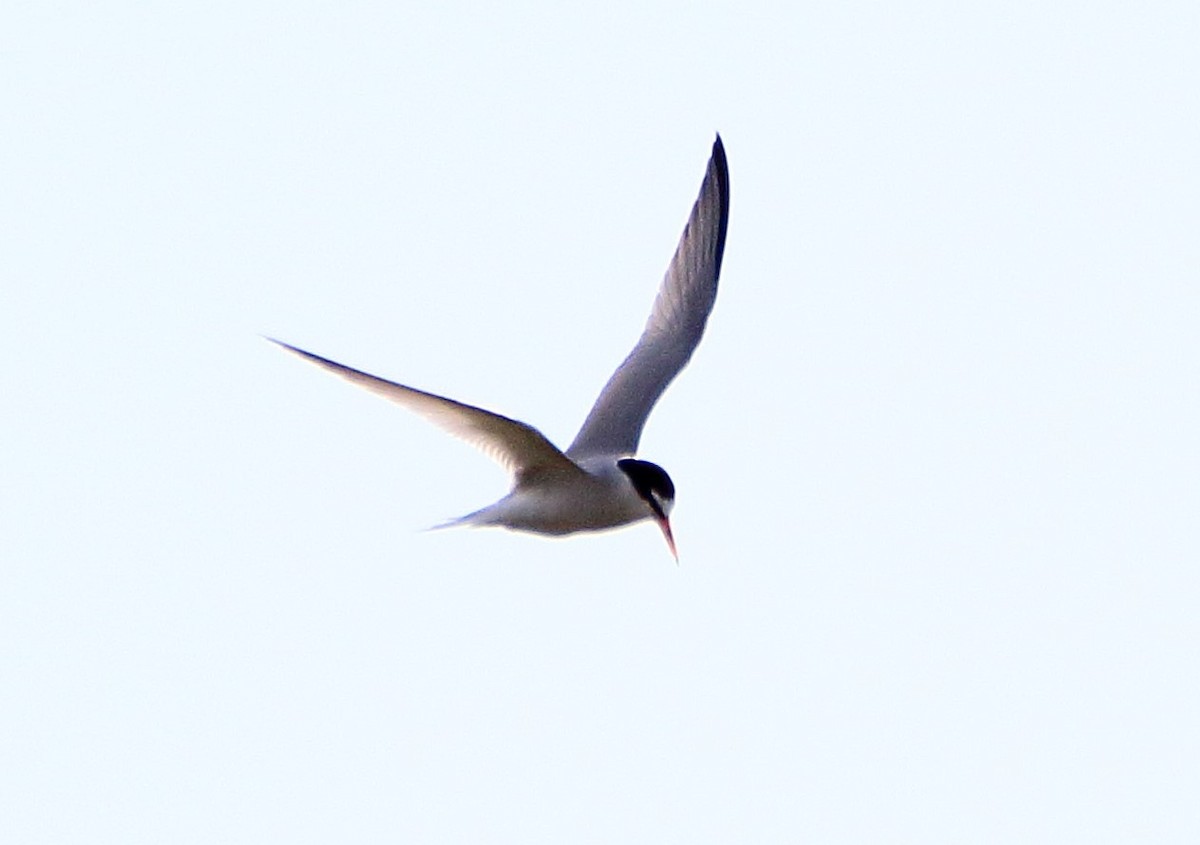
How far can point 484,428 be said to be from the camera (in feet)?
26.4

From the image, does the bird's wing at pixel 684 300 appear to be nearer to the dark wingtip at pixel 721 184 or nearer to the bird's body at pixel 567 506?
the dark wingtip at pixel 721 184

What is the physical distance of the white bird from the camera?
311 inches

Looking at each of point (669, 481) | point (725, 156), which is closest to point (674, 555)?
point (669, 481)

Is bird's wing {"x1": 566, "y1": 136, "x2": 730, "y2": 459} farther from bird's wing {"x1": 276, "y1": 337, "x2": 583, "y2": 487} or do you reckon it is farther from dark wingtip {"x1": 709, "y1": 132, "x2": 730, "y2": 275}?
bird's wing {"x1": 276, "y1": 337, "x2": 583, "y2": 487}

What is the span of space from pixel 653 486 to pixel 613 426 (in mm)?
1439

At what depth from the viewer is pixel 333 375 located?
23.2 ft

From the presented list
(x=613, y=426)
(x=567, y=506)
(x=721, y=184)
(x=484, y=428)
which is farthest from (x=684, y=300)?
(x=484, y=428)

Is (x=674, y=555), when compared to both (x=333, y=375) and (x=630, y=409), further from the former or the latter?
(x=333, y=375)

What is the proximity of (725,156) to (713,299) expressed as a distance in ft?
2.65

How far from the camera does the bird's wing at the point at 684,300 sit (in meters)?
10.5

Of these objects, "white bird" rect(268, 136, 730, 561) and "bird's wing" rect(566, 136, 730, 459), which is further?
"bird's wing" rect(566, 136, 730, 459)

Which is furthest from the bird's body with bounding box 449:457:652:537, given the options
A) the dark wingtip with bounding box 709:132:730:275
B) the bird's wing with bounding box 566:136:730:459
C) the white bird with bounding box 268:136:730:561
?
the dark wingtip with bounding box 709:132:730:275

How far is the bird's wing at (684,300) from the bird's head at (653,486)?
1.67m

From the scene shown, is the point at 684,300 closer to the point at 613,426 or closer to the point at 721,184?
the point at 721,184
